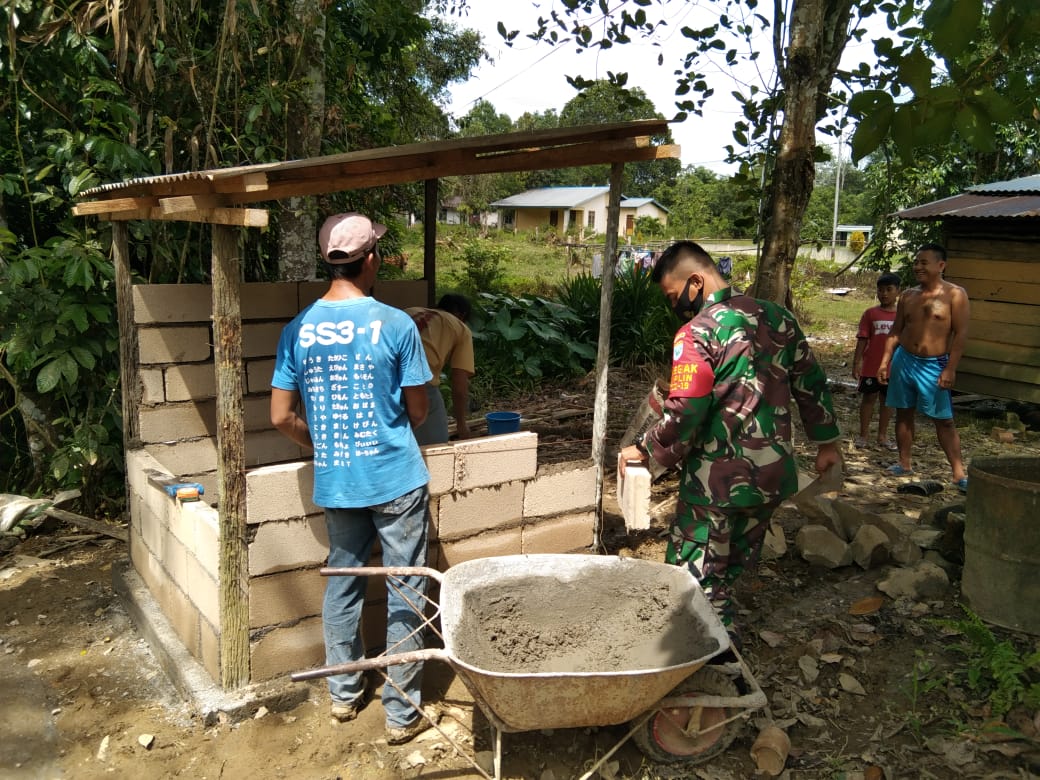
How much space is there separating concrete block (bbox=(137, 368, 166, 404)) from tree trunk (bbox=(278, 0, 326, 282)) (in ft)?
6.13

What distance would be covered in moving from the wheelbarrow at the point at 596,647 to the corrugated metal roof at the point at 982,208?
6907 mm

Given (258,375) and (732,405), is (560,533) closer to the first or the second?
(732,405)

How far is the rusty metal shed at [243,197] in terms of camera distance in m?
3.09

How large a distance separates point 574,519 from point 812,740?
1570mm

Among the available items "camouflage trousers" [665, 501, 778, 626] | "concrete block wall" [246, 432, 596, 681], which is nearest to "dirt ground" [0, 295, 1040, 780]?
"concrete block wall" [246, 432, 596, 681]

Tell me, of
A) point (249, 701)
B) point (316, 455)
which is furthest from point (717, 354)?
point (249, 701)

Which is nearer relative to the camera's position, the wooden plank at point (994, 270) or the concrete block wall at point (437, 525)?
the concrete block wall at point (437, 525)

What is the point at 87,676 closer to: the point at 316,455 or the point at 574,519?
the point at 316,455

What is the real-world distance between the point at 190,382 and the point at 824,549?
148 inches

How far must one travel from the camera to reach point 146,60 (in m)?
4.74

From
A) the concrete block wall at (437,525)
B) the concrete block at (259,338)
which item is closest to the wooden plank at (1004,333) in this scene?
the concrete block wall at (437,525)

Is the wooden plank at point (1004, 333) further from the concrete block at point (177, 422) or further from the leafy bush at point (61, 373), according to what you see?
the leafy bush at point (61, 373)

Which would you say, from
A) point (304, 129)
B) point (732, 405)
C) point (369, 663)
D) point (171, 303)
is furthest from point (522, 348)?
point (369, 663)

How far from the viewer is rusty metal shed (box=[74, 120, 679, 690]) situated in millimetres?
3086
